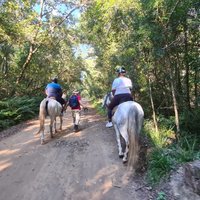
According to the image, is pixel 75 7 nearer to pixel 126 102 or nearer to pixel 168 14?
pixel 168 14

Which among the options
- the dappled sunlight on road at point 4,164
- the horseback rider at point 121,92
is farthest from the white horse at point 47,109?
the horseback rider at point 121,92

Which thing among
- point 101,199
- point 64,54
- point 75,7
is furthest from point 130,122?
point 64,54

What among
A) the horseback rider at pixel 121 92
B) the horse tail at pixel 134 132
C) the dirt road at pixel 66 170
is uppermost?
the horseback rider at pixel 121 92

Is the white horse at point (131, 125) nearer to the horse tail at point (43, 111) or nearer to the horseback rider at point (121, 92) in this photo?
the horseback rider at point (121, 92)

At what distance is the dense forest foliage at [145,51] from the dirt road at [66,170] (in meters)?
1.04

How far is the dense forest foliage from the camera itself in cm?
867

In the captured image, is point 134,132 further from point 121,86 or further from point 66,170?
point 66,170

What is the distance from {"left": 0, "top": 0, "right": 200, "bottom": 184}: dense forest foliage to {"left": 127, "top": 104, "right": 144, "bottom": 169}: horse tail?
0.53m

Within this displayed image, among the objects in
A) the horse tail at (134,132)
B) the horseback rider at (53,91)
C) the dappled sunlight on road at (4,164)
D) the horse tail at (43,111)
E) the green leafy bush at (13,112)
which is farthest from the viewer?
the green leafy bush at (13,112)

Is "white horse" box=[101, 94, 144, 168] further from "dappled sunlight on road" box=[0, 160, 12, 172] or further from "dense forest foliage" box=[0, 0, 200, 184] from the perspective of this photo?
"dappled sunlight on road" box=[0, 160, 12, 172]

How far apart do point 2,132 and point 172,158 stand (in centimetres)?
863

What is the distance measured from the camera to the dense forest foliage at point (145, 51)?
28.5 feet

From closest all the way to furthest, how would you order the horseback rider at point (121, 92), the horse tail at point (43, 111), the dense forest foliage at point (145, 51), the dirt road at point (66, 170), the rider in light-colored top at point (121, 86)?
the dirt road at point (66, 170), the horseback rider at point (121, 92), the rider in light-colored top at point (121, 86), the dense forest foliage at point (145, 51), the horse tail at point (43, 111)

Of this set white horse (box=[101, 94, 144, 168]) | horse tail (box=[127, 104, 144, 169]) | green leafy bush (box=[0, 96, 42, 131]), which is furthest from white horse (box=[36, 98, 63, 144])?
green leafy bush (box=[0, 96, 42, 131])
